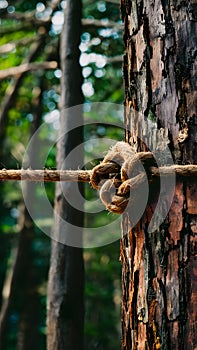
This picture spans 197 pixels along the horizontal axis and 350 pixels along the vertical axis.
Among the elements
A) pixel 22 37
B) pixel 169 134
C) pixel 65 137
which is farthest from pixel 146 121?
pixel 22 37

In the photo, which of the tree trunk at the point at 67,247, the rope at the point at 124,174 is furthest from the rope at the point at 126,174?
the tree trunk at the point at 67,247

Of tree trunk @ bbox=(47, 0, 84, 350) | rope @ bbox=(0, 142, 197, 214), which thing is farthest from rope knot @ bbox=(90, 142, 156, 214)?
tree trunk @ bbox=(47, 0, 84, 350)

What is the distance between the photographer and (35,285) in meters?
8.12

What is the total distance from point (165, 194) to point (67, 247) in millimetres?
1861

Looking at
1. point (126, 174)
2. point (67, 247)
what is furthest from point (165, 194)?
point (67, 247)

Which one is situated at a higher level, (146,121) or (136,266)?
(146,121)

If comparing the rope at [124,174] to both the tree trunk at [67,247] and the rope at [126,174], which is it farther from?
the tree trunk at [67,247]

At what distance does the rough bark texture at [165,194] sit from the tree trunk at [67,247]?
1685 mm

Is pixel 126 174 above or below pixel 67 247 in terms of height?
below

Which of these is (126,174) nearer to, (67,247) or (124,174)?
(124,174)

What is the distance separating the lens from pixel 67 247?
300 centimetres

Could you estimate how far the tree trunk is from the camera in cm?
293

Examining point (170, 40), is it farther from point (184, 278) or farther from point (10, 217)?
point (10, 217)

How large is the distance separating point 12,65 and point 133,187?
3.96m
